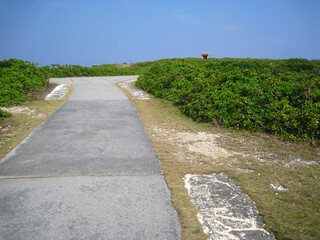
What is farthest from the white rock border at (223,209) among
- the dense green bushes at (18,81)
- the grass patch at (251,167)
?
the dense green bushes at (18,81)

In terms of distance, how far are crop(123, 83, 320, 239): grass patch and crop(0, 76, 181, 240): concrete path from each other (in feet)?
0.77

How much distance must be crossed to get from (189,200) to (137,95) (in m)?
7.77

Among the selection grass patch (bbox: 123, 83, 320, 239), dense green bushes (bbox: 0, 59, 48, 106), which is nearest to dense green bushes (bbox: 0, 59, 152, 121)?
dense green bushes (bbox: 0, 59, 48, 106)

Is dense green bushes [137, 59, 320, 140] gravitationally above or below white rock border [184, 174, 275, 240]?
above

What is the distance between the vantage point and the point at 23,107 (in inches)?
331

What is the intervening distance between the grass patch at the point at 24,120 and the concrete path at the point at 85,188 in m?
0.26

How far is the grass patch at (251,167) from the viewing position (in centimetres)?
284

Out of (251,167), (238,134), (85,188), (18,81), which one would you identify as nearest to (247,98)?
(238,134)

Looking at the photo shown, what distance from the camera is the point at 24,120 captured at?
685 centimetres

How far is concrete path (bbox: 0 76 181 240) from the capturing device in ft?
8.75

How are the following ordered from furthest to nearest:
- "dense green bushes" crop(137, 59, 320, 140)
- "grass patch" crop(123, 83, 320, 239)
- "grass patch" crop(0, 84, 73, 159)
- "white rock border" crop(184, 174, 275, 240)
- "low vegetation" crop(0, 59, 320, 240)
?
"dense green bushes" crop(137, 59, 320, 140) → "grass patch" crop(0, 84, 73, 159) → "low vegetation" crop(0, 59, 320, 240) → "grass patch" crop(123, 83, 320, 239) → "white rock border" crop(184, 174, 275, 240)

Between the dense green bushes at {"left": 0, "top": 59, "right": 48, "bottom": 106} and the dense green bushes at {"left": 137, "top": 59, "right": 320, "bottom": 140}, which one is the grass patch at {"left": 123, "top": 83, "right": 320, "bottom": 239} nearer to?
the dense green bushes at {"left": 137, "top": 59, "right": 320, "bottom": 140}

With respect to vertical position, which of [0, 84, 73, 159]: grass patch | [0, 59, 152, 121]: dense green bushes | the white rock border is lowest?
the white rock border

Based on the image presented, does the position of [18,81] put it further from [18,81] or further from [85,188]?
[85,188]
